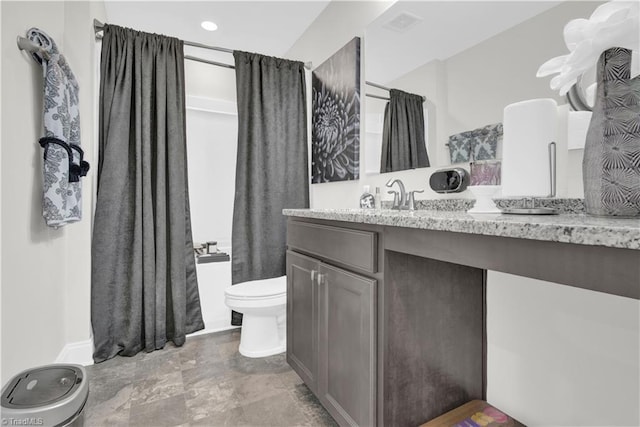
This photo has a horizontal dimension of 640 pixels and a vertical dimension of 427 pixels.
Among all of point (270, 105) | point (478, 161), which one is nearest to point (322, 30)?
point (270, 105)

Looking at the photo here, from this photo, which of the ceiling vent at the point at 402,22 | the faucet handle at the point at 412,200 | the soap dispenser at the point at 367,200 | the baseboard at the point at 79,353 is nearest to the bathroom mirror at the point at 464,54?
the ceiling vent at the point at 402,22

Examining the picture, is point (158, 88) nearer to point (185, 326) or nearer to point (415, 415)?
point (185, 326)

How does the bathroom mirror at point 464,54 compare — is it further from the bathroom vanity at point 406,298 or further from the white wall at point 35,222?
the white wall at point 35,222

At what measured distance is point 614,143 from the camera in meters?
0.78

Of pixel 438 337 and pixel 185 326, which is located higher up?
pixel 438 337

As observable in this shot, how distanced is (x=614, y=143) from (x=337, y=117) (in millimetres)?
1740

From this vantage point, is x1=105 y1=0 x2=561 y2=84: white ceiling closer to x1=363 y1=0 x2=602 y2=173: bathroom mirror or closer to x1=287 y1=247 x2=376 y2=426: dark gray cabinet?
x1=363 y1=0 x2=602 y2=173: bathroom mirror

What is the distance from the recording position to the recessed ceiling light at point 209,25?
2.57 meters

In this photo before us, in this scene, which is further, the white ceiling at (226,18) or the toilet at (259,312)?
the white ceiling at (226,18)

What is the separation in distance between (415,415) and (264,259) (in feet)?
5.36

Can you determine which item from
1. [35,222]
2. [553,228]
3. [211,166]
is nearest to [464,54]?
[553,228]

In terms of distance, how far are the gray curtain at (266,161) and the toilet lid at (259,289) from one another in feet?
0.97

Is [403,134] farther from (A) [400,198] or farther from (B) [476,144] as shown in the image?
(B) [476,144]

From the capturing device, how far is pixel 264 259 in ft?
8.36
